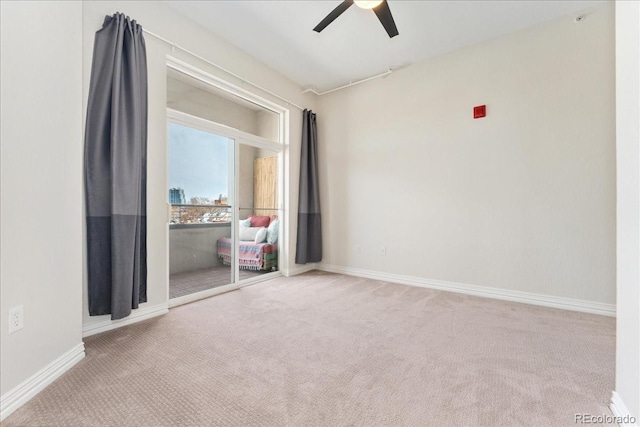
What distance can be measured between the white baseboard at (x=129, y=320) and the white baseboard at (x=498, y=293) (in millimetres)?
2548

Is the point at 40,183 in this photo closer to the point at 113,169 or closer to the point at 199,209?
the point at 113,169

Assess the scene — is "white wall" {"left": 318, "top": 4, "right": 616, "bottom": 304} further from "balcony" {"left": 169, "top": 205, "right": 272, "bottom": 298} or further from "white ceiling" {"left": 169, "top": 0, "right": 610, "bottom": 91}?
"balcony" {"left": 169, "top": 205, "right": 272, "bottom": 298}

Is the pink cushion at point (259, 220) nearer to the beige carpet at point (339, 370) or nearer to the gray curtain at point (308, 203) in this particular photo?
the gray curtain at point (308, 203)

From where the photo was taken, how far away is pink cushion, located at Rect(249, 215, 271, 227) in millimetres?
3795

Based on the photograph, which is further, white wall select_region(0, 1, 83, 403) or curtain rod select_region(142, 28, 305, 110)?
curtain rod select_region(142, 28, 305, 110)

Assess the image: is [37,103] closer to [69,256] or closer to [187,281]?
[69,256]

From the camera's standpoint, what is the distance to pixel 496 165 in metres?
3.09

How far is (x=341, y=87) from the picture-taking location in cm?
427

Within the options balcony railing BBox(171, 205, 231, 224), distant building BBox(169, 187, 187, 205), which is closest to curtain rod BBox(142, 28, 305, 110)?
distant building BBox(169, 187, 187, 205)

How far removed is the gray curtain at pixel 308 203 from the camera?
13.8ft

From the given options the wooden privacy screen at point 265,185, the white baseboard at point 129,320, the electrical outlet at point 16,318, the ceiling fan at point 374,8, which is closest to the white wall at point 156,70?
the white baseboard at point 129,320
